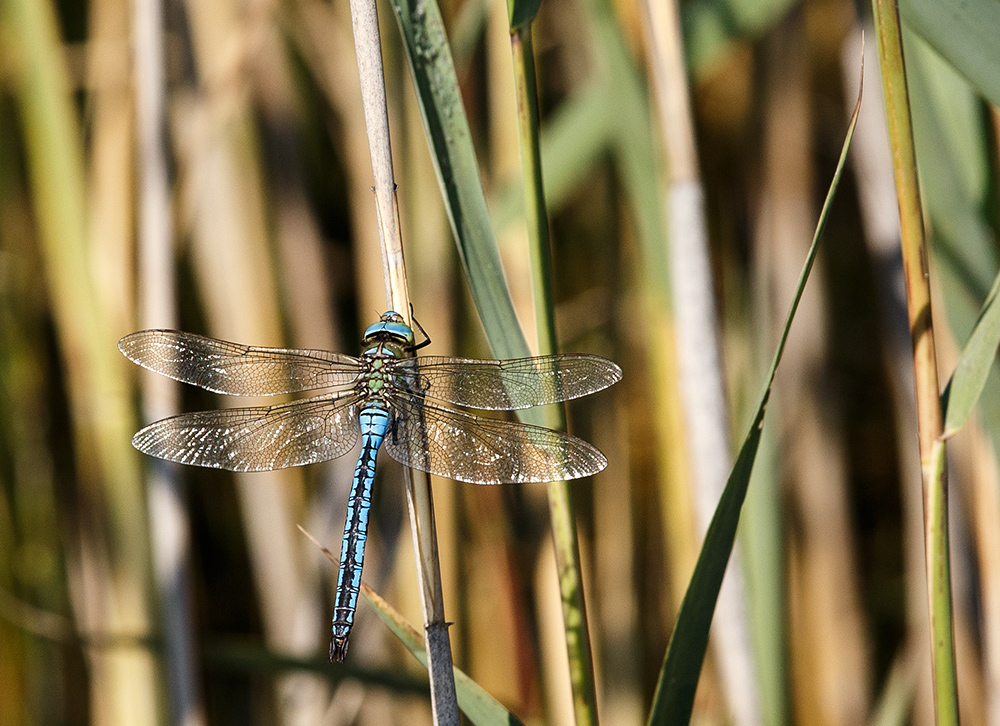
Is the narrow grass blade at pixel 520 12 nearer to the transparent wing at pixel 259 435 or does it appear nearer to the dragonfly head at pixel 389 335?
the dragonfly head at pixel 389 335

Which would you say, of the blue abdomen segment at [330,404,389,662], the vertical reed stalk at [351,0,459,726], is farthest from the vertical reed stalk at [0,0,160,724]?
the vertical reed stalk at [351,0,459,726]

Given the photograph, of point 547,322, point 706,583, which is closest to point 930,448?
point 706,583

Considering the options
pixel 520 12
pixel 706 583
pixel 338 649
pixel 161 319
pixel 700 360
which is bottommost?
pixel 338 649

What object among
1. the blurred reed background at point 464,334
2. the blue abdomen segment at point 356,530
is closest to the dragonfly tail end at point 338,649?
the blue abdomen segment at point 356,530

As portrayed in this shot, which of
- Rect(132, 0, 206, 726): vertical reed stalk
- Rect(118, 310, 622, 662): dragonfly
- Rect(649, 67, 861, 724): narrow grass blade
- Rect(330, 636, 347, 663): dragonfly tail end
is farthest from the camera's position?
Rect(132, 0, 206, 726): vertical reed stalk

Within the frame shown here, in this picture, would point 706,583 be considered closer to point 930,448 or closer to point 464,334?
point 930,448

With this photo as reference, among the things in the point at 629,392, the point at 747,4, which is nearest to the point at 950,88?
the point at 747,4

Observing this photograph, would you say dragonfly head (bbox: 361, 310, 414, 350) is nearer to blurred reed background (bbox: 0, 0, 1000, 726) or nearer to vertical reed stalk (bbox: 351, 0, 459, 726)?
vertical reed stalk (bbox: 351, 0, 459, 726)

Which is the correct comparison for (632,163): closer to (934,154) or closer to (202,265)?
(934,154)
